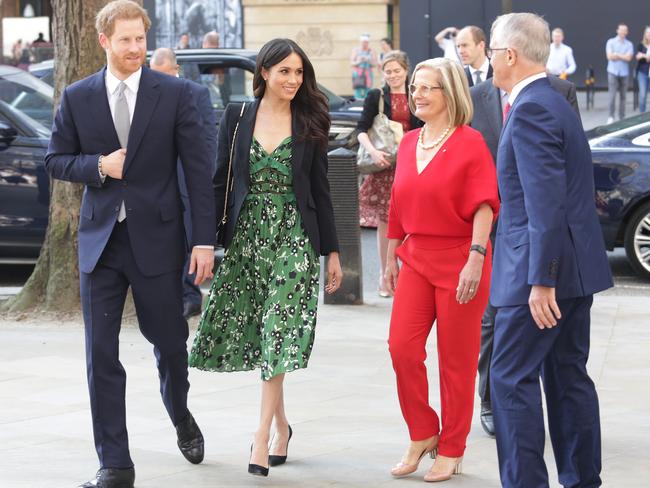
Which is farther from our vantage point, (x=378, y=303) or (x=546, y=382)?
(x=378, y=303)

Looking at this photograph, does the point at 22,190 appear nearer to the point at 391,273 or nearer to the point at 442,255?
the point at 391,273

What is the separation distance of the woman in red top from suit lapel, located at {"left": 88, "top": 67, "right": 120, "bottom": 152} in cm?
122

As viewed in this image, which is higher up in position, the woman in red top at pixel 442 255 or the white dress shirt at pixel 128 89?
the white dress shirt at pixel 128 89

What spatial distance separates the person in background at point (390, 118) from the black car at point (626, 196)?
1.95 m

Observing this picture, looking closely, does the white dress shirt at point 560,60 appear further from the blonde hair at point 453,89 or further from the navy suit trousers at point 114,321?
the navy suit trousers at point 114,321

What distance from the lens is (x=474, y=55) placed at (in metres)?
8.12

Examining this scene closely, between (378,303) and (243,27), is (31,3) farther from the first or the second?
(378,303)

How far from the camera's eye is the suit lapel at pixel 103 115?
5543mm

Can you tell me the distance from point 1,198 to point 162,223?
6203 millimetres

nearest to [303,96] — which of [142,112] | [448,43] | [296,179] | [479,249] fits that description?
[296,179]

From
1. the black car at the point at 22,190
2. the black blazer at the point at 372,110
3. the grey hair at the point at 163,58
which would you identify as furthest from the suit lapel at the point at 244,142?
the black car at the point at 22,190

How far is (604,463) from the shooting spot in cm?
594

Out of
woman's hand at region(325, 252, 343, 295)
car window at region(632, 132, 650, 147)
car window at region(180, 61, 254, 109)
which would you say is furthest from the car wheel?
woman's hand at region(325, 252, 343, 295)

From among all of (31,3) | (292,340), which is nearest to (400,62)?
(292,340)
